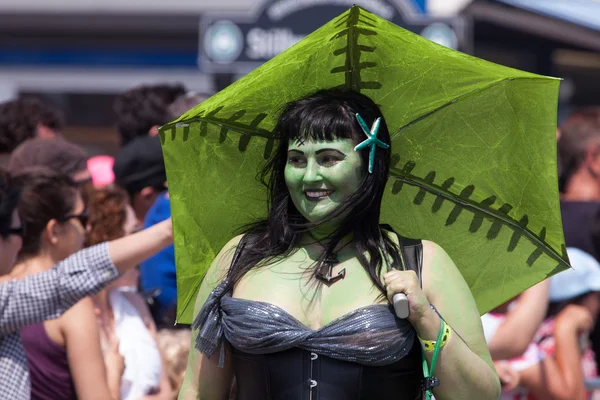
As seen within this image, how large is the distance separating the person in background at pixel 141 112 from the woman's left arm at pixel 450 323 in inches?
116

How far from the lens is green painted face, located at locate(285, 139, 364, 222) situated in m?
2.77

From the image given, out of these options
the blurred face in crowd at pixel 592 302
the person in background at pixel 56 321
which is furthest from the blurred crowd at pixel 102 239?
the blurred face in crowd at pixel 592 302

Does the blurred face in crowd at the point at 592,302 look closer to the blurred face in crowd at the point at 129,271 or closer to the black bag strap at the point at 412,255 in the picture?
the blurred face in crowd at the point at 129,271

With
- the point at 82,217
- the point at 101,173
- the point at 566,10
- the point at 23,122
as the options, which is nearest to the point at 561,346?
the point at 82,217

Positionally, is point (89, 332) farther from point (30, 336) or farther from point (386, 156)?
point (386, 156)

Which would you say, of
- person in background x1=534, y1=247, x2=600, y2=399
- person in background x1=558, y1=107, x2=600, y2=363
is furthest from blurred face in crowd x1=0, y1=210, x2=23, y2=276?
person in background x1=558, y1=107, x2=600, y2=363

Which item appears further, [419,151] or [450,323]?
[419,151]

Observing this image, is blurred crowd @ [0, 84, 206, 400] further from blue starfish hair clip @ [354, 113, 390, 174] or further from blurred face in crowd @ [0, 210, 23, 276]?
blue starfish hair clip @ [354, 113, 390, 174]

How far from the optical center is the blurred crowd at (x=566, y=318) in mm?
4594

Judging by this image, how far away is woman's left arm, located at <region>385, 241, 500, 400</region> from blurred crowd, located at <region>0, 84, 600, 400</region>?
1476 mm

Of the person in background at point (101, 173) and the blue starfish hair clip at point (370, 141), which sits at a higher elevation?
the blue starfish hair clip at point (370, 141)

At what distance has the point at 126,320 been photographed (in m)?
4.36

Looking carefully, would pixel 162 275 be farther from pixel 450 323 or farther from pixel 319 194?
pixel 450 323

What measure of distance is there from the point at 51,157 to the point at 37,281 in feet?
4.59
